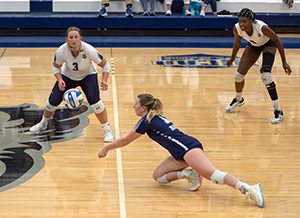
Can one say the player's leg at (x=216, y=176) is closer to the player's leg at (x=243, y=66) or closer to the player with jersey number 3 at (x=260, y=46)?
the player with jersey number 3 at (x=260, y=46)

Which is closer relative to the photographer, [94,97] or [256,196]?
[256,196]

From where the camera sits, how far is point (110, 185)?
11.8 ft

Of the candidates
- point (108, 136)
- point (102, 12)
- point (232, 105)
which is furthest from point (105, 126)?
point (102, 12)

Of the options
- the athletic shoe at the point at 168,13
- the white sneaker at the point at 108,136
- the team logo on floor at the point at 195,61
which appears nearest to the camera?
the white sneaker at the point at 108,136

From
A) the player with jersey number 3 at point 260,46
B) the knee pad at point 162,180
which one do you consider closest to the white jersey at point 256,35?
the player with jersey number 3 at point 260,46

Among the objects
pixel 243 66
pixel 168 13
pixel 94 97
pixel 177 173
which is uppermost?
pixel 168 13

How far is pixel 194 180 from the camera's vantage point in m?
3.46

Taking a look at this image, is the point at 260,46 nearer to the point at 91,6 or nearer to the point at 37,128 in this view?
the point at 37,128

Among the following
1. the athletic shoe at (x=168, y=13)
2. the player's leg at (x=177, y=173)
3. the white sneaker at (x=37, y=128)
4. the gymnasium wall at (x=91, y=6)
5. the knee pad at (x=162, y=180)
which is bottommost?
the knee pad at (x=162, y=180)

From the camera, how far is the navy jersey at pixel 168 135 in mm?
3297

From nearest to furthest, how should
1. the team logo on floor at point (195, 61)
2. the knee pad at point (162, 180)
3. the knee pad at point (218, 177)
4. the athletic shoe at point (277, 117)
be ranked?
the knee pad at point (218, 177) < the knee pad at point (162, 180) < the athletic shoe at point (277, 117) < the team logo on floor at point (195, 61)

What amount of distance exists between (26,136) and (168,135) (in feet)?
7.02

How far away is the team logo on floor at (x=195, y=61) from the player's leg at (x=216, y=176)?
4.95 m

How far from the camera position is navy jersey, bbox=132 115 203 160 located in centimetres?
330
